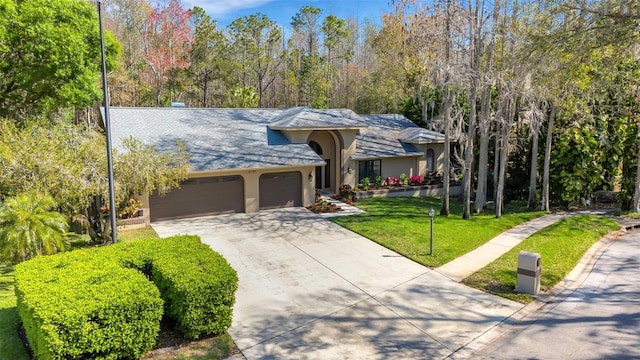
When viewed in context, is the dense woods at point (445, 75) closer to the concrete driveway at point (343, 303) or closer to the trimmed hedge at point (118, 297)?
the concrete driveway at point (343, 303)

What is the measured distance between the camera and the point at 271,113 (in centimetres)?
2372

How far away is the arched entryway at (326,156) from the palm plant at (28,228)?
46.3 feet

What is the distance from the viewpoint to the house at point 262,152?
57.8ft

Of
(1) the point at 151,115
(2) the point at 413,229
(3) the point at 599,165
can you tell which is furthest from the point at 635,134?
(1) the point at 151,115

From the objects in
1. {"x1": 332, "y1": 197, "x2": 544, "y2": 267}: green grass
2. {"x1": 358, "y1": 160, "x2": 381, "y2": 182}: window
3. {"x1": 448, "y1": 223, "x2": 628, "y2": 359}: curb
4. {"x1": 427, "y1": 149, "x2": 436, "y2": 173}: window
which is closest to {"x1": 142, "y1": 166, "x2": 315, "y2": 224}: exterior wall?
{"x1": 332, "y1": 197, "x2": 544, "y2": 267}: green grass

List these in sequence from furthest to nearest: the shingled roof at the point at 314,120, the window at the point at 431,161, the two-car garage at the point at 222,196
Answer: the window at the point at 431,161 < the shingled roof at the point at 314,120 < the two-car garage at the point at 222,196

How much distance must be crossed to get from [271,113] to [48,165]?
1380cm

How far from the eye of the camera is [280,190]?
19578 millimetres

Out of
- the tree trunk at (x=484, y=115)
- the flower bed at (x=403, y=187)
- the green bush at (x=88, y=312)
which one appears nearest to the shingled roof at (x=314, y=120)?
the flower bed at (x=403, y=187)

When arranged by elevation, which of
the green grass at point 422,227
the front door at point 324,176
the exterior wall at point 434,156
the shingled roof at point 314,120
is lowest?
the green grass at point 422,227

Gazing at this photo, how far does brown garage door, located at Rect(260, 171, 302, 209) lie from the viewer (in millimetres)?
19167

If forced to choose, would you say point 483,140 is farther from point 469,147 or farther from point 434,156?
point 434,156

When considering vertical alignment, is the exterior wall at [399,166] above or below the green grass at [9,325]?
above

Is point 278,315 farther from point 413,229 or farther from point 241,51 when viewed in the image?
point 241,51
